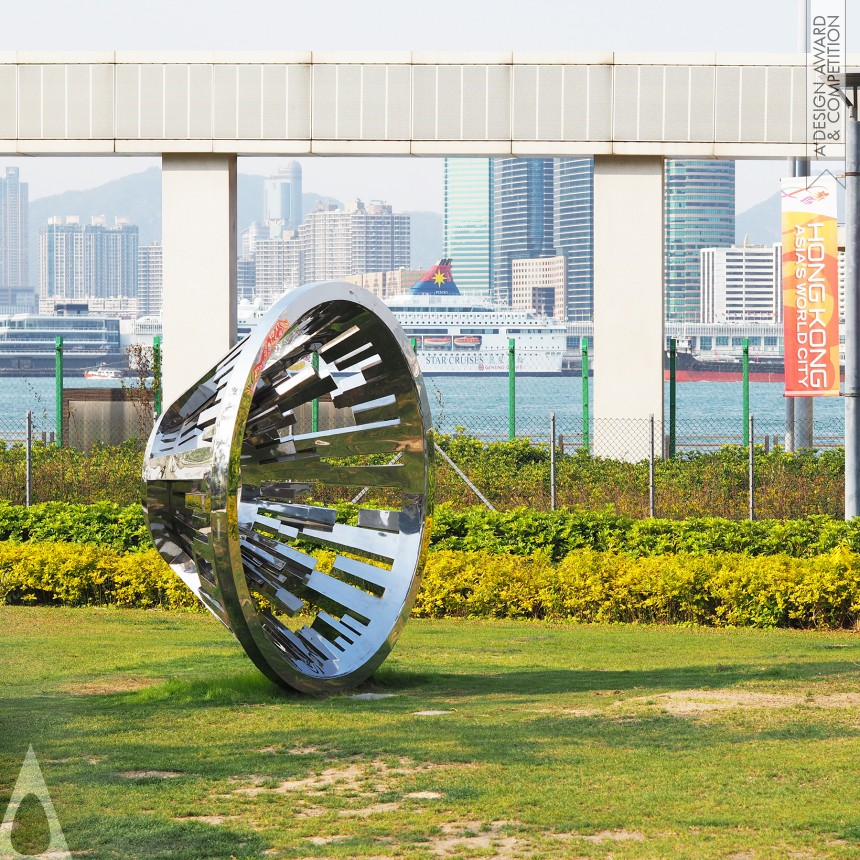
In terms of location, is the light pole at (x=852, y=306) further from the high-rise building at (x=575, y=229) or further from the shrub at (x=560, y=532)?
the high-rise building at (x=575, y=229)

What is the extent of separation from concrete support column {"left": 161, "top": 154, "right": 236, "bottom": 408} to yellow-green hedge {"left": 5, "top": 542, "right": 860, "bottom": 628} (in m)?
6.58

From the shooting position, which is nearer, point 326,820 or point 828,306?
point 326,820

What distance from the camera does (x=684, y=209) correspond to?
13100 cm

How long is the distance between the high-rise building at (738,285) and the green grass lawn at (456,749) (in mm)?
101957

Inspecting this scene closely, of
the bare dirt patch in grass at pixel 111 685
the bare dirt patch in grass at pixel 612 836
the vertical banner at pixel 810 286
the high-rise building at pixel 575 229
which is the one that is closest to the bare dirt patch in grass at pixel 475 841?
the bare dirt patch in grass at pixel 612 836

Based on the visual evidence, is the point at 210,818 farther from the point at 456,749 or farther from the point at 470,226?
the point at 470,226

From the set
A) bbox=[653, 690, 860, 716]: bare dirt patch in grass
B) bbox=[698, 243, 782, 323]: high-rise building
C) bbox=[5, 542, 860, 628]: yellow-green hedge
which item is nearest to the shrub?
bbox=[5, 542, 860, 628]: yellow-green hedge

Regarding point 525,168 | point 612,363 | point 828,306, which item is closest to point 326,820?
point 828,306

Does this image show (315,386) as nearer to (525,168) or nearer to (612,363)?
(612,363)

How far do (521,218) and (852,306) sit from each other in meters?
155

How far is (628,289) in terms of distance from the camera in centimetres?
1803

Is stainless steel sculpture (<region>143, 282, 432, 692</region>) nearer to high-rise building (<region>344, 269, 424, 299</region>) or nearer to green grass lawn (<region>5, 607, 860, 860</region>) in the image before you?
green grass lawn (<region>5, 607, 860, 860</region>)

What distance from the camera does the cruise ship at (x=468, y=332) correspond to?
317 ft

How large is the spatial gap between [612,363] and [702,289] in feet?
352
